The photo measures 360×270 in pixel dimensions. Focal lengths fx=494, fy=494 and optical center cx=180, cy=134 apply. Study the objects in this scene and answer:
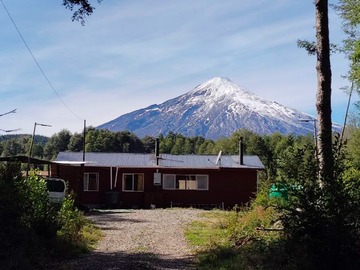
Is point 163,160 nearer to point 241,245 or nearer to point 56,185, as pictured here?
point 56,185

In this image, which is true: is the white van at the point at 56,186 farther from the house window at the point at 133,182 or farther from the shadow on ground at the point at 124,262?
the house window at the point at 133,182

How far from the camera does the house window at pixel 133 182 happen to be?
33062 millimetres

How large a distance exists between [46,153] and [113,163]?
73478mm

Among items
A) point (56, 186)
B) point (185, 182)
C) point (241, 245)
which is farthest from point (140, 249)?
point (185, 182)

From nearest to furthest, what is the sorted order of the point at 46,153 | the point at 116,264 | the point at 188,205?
the point at 116,264, the point at 188,205, the point at 46,153

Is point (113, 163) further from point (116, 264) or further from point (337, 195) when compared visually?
point (337, 195)

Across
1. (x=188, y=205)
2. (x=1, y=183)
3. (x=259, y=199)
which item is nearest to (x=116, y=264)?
(x=1, y=183)

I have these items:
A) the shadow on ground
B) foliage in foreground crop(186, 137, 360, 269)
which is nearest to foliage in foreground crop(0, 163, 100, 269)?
the shadow on ground

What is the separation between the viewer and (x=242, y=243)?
1109cm

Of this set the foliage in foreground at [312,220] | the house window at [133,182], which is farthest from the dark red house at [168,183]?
the foliage in foreground at [312,220]

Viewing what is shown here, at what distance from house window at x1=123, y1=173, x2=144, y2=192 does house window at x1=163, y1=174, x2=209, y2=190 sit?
1.61m

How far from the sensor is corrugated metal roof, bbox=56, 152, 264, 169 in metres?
32.9

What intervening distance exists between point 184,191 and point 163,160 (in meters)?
3.05

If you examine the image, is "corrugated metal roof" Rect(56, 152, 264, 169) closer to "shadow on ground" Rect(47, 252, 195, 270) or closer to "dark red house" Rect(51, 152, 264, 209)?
"dark red house" Rect(51, 152, 264, 209)
